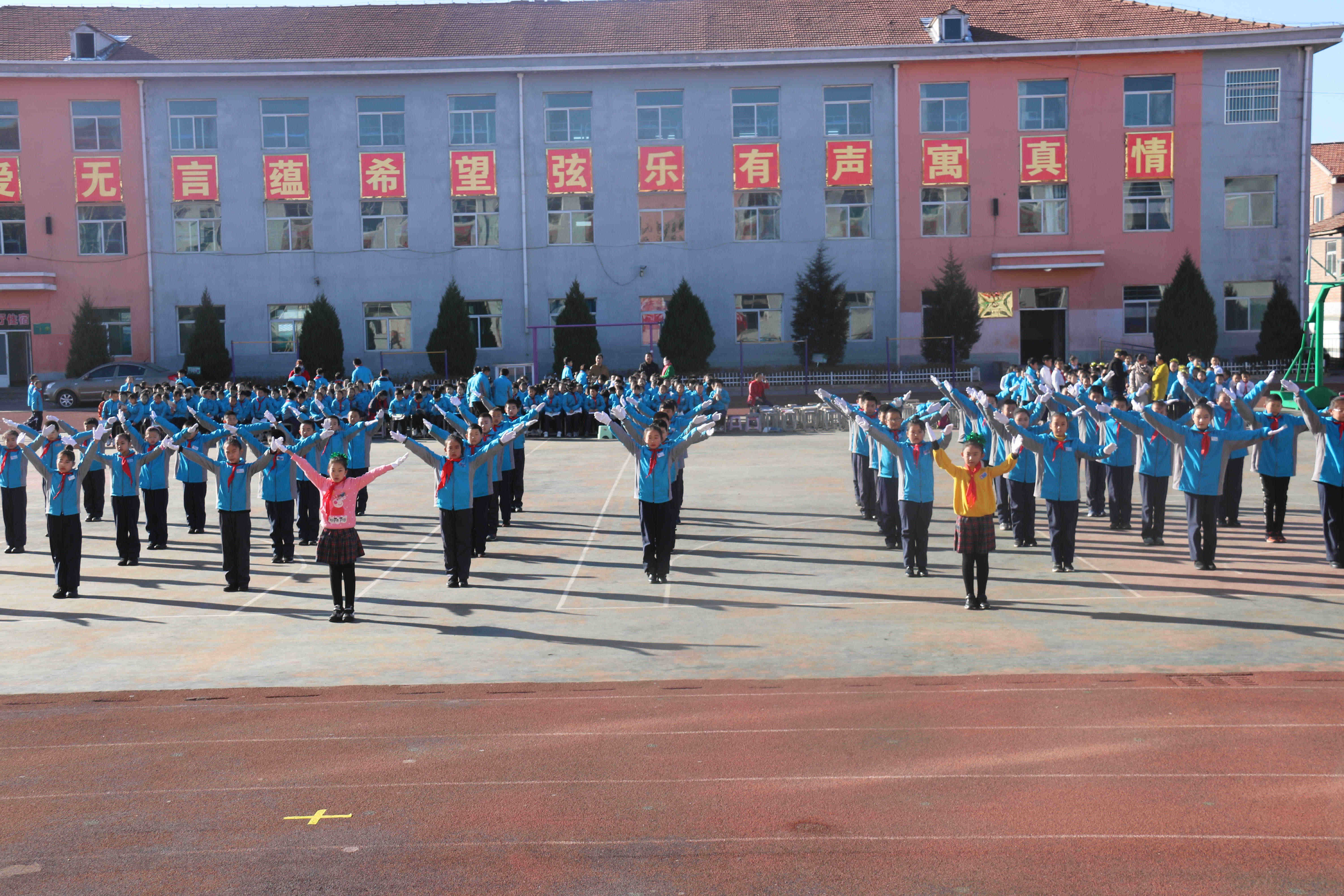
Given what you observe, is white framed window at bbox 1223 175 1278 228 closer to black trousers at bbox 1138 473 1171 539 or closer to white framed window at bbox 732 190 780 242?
white framed window at bbox 732 190 780 242

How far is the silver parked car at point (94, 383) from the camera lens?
3609 centimetres

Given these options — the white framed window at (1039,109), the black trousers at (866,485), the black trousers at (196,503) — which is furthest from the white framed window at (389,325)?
the black trousers at (866,485)

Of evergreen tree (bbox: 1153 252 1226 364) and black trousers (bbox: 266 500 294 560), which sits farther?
evergreen tree (bbox: 1153 252 1226 364)

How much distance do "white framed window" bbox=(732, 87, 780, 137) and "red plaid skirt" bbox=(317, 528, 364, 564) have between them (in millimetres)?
29334

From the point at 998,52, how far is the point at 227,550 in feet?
102

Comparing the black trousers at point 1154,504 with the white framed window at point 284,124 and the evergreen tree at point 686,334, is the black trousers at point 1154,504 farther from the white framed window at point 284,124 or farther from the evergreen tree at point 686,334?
the white framed window at point 284,124

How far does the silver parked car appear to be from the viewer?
118ft

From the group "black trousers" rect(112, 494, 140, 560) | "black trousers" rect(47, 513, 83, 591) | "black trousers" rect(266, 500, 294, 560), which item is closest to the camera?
"black trousers" rect(47, 513, 83, 591)

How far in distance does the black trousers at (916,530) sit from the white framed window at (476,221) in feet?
91.1

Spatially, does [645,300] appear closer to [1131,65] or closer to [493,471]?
[1131,65]

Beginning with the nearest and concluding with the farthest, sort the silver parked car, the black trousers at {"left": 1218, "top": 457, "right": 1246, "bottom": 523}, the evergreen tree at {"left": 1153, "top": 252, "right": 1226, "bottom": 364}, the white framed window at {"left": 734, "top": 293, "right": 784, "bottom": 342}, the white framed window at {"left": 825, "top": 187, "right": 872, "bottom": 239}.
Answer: the black trousers at {"left": 1218, "top": 457, "right": 1246, "bottom": 523} → the silver parked car → the evergreen tree at {"left": 1153, "top": 252, "right": 1226, "bottom": 364} → the white framed window at {"left": 825, "top": 187, "right": 872, "bottom": 239} → the white framed window at {"left": 734, "top": 293, "right": 784, "bottom": 342}

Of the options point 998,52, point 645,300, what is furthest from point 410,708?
point 998,52

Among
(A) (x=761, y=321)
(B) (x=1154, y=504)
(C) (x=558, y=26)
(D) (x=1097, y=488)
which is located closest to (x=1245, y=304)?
(A) (x=761, y=321)

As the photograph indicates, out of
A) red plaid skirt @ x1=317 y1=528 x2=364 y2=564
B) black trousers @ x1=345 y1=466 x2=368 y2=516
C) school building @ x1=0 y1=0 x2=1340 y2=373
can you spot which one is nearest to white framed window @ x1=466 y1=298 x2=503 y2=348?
school building @ x1=0 y1=0 x2=1340 y2=373
